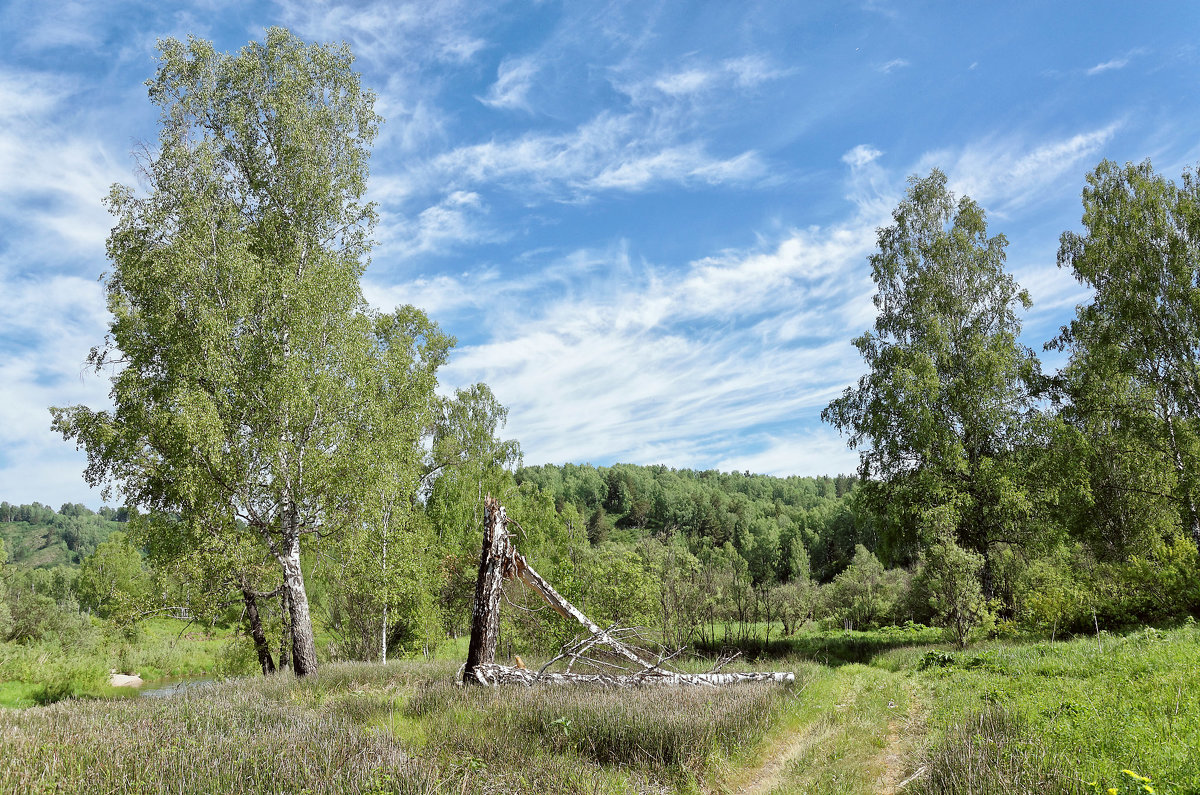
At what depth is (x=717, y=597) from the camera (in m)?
20.6

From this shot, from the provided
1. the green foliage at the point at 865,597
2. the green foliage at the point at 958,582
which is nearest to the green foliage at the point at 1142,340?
the green foliage at the point at 958,582

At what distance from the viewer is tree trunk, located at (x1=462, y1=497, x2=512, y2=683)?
33.3 ft

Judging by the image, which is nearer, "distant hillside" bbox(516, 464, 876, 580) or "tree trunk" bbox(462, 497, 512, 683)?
"tree trunk" bbox(462, 497, 512, 683)

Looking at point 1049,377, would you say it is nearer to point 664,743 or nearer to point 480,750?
point 664,743

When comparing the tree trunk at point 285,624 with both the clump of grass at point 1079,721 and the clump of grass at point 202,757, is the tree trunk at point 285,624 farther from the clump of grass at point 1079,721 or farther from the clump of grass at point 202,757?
the clump of grass at point 1079,721

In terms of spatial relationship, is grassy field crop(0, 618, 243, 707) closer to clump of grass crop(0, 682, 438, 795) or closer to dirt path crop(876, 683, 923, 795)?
clump of grass crop(0, 682, 438, 795)

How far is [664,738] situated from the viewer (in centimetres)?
677

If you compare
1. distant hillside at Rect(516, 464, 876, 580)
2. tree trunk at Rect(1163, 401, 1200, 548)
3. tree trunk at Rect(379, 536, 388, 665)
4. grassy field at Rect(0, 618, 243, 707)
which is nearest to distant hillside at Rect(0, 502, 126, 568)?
distant hillside at Rect(516, 464, 876, 580)

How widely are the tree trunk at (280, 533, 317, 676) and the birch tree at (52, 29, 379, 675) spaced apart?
3cm

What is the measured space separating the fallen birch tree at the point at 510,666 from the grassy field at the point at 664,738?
0.85 m

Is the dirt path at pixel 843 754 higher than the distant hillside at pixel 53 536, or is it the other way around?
the distant hillside at pixel 53 536

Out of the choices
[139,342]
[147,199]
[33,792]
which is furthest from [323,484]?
[33,792]

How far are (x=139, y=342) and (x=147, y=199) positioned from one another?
3.97m

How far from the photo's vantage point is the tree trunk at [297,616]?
46.8ft
